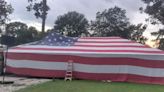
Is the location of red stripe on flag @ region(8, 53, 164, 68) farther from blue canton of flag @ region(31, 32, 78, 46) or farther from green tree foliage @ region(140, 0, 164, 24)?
green tree foliage @ region(140, 0, 164, 24)

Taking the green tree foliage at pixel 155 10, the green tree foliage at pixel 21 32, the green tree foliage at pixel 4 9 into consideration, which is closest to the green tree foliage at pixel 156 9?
the green tree foliage at pixel 155 10

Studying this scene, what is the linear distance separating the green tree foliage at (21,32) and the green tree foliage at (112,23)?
494 inches

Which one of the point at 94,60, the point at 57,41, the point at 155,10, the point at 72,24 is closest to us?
the point at 94,60

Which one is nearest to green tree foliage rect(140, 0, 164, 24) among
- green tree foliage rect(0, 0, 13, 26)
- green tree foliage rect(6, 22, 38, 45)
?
green tree foliage rect(0, 0, 13, 26)

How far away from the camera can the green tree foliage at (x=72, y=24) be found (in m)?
85.6

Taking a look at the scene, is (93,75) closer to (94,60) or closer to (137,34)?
(94,60)

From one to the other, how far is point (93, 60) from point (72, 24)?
55.4 meters

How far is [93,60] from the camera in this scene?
30.8m

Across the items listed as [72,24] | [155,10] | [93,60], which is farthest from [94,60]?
[72,24]

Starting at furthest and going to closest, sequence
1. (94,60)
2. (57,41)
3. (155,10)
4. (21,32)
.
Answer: (21,32) < (155,10) < (57,41) < (94,60)

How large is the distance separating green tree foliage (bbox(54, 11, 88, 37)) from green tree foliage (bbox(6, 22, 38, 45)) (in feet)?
21.8

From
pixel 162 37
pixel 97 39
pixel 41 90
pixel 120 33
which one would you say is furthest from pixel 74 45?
pixel 120 33

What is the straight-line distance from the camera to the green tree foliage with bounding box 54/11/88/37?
85.6 m

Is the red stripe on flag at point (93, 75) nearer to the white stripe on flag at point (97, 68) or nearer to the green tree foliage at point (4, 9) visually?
the white stripe on flag at point (97, 68)
